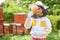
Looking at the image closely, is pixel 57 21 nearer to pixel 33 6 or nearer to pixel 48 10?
pixel 48 10

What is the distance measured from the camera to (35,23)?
188cm

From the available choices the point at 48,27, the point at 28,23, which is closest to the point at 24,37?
the point at 28,23

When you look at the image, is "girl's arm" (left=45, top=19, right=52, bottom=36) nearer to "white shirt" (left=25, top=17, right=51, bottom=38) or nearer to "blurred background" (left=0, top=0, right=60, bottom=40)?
"white shirt" (left=25, top=17, right=51, bottom=38)

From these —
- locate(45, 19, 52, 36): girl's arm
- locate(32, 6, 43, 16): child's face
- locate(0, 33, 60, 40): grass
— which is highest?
locate(32, 6, 43, 16): child's face

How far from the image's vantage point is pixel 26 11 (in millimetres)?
2010

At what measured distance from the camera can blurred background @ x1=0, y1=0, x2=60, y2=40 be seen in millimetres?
2016

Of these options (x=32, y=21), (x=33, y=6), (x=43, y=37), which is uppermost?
(x=33, y=6)

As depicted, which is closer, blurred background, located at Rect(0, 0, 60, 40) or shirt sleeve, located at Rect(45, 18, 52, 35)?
shirt sleeve, located at Rect(45, 18, 52, 35)

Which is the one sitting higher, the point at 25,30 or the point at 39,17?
the point at 39,17

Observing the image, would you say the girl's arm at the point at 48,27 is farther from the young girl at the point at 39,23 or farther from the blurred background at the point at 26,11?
the blurred background at the point at 26,11

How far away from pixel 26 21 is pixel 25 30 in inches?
4.3

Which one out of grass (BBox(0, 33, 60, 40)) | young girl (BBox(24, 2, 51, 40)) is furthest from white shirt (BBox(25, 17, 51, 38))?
grass (BBox(0, 33, 60, 40))

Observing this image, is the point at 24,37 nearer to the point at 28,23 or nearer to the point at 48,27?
the point at 28,23

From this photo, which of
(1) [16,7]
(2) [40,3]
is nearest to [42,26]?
(2) [40,3]
